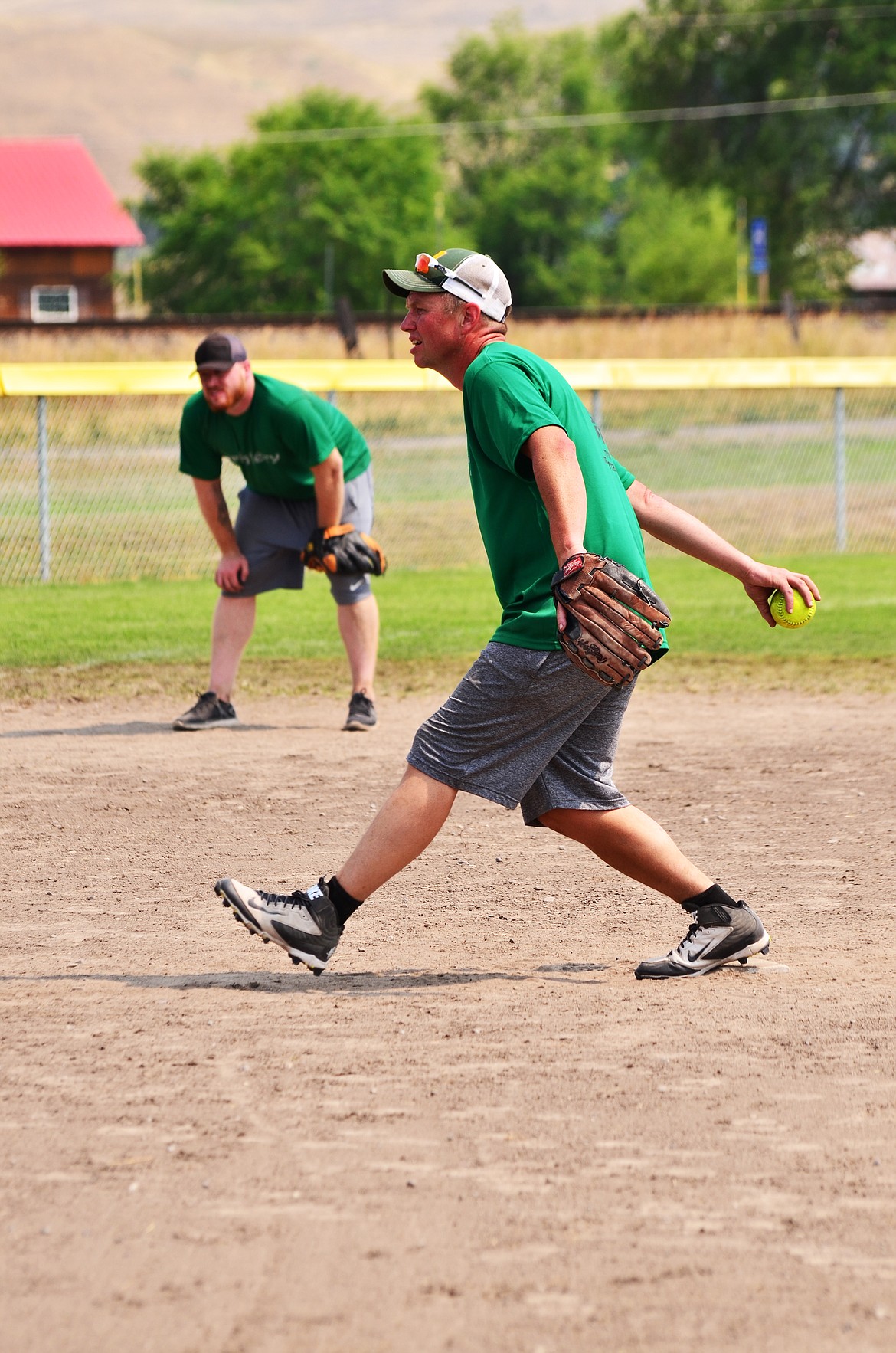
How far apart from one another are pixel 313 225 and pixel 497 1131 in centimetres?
6000

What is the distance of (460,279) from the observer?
14.0 ft

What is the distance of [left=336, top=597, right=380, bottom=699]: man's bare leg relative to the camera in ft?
28.7

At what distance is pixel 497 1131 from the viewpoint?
3531 mm

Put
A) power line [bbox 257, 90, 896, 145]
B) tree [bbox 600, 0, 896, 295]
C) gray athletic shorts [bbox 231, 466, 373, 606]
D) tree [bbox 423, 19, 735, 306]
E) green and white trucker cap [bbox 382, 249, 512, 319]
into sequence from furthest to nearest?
tree [bbox 423, 19, 735, 306] < tree [bbox 600, 0, 896, 295] < power line [bbox 257, 90, 896, 145] < gray athletic shorts [bbox 231, 466, 373, 606] < green and white trucker cap [bbox 382, 249, 512, 319]

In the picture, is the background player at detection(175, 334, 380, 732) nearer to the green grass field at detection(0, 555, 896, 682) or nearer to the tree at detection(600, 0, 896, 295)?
the green grass field at detection(0, 555, 896, 682)

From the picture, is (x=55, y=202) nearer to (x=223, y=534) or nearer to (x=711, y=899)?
(x=223, y=534)

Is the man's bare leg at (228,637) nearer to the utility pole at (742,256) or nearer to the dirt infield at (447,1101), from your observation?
the dirt infield at (447,1101)

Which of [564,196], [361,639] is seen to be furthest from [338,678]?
[564,196]

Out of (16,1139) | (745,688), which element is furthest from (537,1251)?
(745,688)

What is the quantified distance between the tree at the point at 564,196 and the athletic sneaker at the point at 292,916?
183 ft

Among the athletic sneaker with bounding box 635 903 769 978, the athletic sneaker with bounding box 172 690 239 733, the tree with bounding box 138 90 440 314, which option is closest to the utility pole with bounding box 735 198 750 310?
the tree with bounding box 138 90 440 314

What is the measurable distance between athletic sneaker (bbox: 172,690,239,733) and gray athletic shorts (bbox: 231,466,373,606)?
55cm

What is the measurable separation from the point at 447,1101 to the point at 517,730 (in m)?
1.01

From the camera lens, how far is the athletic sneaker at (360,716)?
28.6ft
